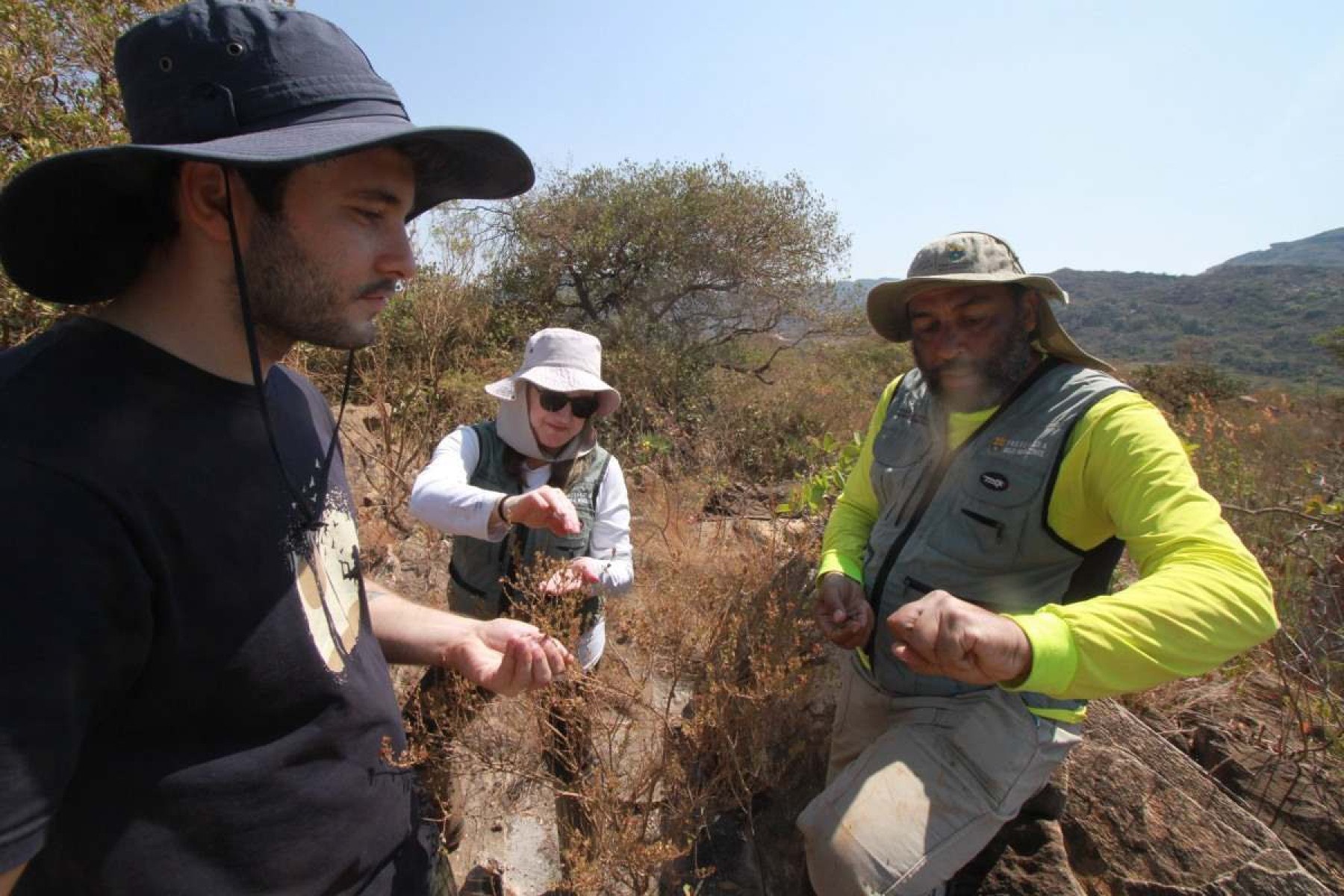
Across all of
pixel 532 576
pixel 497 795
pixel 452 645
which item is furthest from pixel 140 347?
pixel 497 795

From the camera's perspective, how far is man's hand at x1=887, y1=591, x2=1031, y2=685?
1.43m

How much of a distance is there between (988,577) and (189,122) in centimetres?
210

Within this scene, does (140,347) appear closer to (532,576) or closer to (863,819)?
(532,576)

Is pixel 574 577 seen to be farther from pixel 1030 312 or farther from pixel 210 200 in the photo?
pixel 1030 312

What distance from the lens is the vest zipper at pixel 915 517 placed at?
2137mm

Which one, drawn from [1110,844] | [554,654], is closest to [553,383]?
[554,654]

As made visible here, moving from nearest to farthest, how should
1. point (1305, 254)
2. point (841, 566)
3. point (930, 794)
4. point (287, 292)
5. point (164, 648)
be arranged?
1. point (164, 648)
2. point (287, 292)
3. point (930, 794)
4. point (841, 566)
5. point (1305, 254)

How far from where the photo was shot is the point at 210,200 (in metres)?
0.97

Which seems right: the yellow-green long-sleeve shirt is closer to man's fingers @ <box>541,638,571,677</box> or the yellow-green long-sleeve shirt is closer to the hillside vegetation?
man's fingers @ <box>541,638,571,677</box>

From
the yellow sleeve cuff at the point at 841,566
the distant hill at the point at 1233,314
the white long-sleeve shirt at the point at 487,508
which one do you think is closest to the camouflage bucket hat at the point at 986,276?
the yellow sleeve cuff at the point at 841,566

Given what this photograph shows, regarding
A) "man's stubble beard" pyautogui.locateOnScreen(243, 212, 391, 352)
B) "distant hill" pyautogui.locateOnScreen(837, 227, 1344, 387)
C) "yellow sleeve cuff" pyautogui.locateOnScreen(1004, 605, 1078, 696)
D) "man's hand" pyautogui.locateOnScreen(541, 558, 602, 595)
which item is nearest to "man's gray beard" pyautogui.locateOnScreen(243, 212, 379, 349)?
"man's stubble beard" pyautogui.locateOnScreen(243, 212, 391, 352)

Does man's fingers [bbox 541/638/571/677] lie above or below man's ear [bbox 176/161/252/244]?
below

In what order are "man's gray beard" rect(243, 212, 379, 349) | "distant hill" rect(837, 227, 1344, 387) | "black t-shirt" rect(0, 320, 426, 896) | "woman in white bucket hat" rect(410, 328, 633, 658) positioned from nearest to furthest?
"black t-shirt" rect(0, 320, 426, 896) < "man's gray beard" rect(243, 212, 379, 349) < "woman in white bucket hat" rect(410, 328, 633, 658) < "distant hill" rect(837, 227, 1344, 387)

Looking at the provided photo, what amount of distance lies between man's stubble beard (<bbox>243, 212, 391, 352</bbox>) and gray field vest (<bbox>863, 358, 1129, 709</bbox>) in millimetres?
1706
